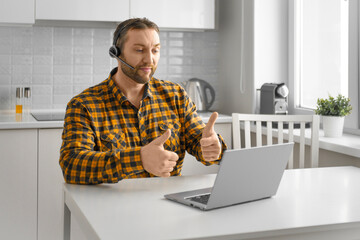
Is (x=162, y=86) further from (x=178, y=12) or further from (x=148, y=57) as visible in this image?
(x=178, y=12)

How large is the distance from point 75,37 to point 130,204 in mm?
2189

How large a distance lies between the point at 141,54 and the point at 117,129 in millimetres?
301

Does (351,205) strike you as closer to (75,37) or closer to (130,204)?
(130,204)

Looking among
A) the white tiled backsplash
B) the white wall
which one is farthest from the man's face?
the white tiled backsplash

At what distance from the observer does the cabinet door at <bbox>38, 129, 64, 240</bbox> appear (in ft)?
9.36

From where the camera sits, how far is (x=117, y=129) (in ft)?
6.29

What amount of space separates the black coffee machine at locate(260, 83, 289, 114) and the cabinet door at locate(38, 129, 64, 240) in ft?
3.99

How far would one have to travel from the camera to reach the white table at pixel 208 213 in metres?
1.22

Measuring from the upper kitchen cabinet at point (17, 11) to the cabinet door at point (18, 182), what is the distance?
2.24 feet

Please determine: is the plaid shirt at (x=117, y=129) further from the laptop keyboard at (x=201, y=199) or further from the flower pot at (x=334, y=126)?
the flower pot at (x=334, y=126)

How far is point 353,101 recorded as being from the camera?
8.80 ft

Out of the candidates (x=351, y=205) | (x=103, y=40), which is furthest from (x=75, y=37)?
(x=351, y=205)

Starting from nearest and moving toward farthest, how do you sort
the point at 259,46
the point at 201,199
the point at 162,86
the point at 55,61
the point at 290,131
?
1. the point at 201,199
2. the point at 162,86
3. the point at 290,131
4. the point at 259,46
5. the point at 55,61

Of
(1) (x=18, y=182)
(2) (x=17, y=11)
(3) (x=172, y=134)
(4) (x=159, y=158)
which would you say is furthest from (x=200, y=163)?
(4) (x=159, y=158)
